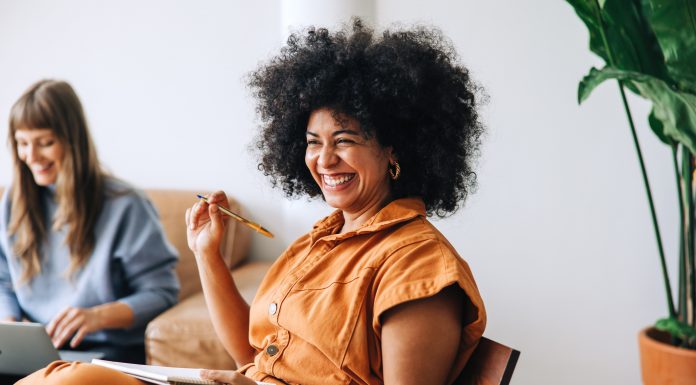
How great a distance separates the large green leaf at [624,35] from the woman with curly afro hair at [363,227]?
66 centimetres

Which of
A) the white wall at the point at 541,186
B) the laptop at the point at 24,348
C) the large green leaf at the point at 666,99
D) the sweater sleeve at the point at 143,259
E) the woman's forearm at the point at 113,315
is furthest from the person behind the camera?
the white wall at the point at 541,186

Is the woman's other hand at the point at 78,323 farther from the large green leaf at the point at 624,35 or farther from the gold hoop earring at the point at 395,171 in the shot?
the large green leaf at the point at 624,35

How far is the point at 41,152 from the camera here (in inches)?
87.2

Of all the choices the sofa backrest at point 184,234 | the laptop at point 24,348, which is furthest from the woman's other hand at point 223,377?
the sofa backrest at point 184,234

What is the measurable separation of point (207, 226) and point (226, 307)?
180 millimetres

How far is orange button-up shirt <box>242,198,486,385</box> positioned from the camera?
1.25 meters

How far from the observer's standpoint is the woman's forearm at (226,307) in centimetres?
161

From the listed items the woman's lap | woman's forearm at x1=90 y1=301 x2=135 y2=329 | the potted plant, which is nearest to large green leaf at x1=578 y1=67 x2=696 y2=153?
the potted plant

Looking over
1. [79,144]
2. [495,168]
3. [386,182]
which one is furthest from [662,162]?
[79,144]

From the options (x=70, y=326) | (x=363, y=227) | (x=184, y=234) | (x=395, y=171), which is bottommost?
(x=70, y=326)

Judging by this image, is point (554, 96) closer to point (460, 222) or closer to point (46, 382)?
point (460, 222)

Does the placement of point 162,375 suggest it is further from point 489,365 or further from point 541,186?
point 541,186

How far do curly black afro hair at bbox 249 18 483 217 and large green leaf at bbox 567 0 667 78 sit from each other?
69 centimetres

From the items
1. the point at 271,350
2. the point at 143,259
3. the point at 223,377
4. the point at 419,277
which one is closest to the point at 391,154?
the point at 419,277
